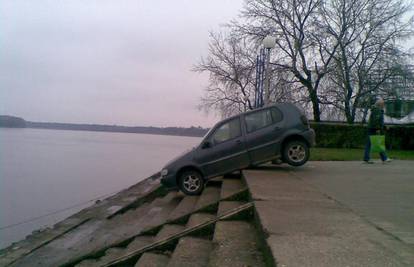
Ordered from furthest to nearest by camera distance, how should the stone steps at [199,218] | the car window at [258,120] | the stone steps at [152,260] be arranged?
1. the car window at [258,120]
2. the stone steps at [199,218]
3. the stone steps at [152,260]

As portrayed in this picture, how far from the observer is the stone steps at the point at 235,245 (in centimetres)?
440

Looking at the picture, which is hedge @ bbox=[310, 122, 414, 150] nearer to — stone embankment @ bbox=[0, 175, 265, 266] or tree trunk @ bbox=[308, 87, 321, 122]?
tree trunk @ bbox=[308, 87, 321, 122]

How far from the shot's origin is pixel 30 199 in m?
23.4

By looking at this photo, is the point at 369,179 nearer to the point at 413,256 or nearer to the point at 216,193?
the point at 216,193

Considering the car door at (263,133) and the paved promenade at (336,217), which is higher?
the car door at (263,133)

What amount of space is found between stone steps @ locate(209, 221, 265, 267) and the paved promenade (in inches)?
11.4

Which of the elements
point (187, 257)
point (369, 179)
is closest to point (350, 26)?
point (369, 179)

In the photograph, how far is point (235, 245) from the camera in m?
4.88

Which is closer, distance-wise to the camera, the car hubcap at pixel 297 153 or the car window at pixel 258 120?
the car window at pixel 258 120

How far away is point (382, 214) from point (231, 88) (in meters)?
22.5

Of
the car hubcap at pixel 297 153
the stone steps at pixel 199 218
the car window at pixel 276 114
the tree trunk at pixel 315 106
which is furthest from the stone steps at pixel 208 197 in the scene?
the tree trunk at pixel 315 106

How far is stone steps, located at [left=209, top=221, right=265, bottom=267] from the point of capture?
173 inches

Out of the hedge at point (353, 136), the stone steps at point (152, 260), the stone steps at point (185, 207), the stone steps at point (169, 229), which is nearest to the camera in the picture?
the stone steps at point (152, 260)

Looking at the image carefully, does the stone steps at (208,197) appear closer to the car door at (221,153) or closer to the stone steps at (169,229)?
the car door at (221,153)
